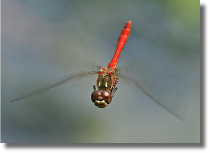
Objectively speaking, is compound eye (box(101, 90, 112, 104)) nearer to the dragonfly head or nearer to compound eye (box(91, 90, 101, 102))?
the dragonfly head

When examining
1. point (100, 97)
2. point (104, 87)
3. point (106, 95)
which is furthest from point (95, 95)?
point (104, 87)

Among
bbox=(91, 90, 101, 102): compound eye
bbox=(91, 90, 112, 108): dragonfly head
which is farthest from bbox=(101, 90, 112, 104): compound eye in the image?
bbox=(91, 90, 101, 102): compound eye

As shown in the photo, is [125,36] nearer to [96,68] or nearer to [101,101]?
[96,68]

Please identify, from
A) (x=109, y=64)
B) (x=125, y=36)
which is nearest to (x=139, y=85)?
(x=109, y=64)

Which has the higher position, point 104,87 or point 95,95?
point 104,87

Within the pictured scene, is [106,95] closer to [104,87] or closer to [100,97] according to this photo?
[100,97]

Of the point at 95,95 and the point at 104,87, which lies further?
the point at 104,87

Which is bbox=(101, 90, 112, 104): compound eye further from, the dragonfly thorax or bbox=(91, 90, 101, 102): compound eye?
bbox=(91, 90, 101, 102): compound eye

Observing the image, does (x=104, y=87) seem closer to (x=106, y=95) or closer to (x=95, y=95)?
(x=106, y=95)
